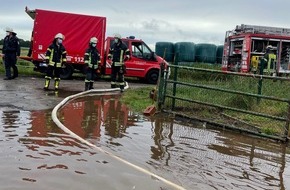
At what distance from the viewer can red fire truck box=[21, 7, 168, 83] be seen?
16.8 m

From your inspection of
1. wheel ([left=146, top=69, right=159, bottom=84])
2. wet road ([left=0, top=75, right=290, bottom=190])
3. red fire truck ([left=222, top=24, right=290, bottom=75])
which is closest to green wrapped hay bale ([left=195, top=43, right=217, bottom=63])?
red fire truck ([left=222, top=24, right=290, bottom=75])

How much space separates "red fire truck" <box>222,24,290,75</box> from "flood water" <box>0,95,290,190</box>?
11.6 m

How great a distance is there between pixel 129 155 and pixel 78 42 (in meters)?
12.3

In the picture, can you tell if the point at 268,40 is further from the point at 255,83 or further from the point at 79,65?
the point at 255,83

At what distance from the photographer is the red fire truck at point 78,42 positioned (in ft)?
55.2

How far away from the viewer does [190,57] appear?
96.9 feet

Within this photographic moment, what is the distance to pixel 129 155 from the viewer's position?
18.7 ft

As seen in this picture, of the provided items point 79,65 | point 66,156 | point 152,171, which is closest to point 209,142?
point 152,171

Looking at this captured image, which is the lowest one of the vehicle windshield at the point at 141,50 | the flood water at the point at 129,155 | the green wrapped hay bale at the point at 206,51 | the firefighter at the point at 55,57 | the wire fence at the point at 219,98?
the flood water at the point at 129,155

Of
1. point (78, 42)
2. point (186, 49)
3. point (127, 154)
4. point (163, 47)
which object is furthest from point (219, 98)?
point (163, 47)

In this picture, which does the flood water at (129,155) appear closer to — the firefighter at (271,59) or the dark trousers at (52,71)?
the dark trousers at (52,71)

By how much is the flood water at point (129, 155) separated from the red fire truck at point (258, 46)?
1162 centimetres

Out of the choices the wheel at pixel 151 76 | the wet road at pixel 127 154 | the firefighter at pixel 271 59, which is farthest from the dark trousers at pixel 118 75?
the firefighter at pixel 271 59

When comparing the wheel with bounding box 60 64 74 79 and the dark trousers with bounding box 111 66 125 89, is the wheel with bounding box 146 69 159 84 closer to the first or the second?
the wheel with bounding box 60 64 74 79
